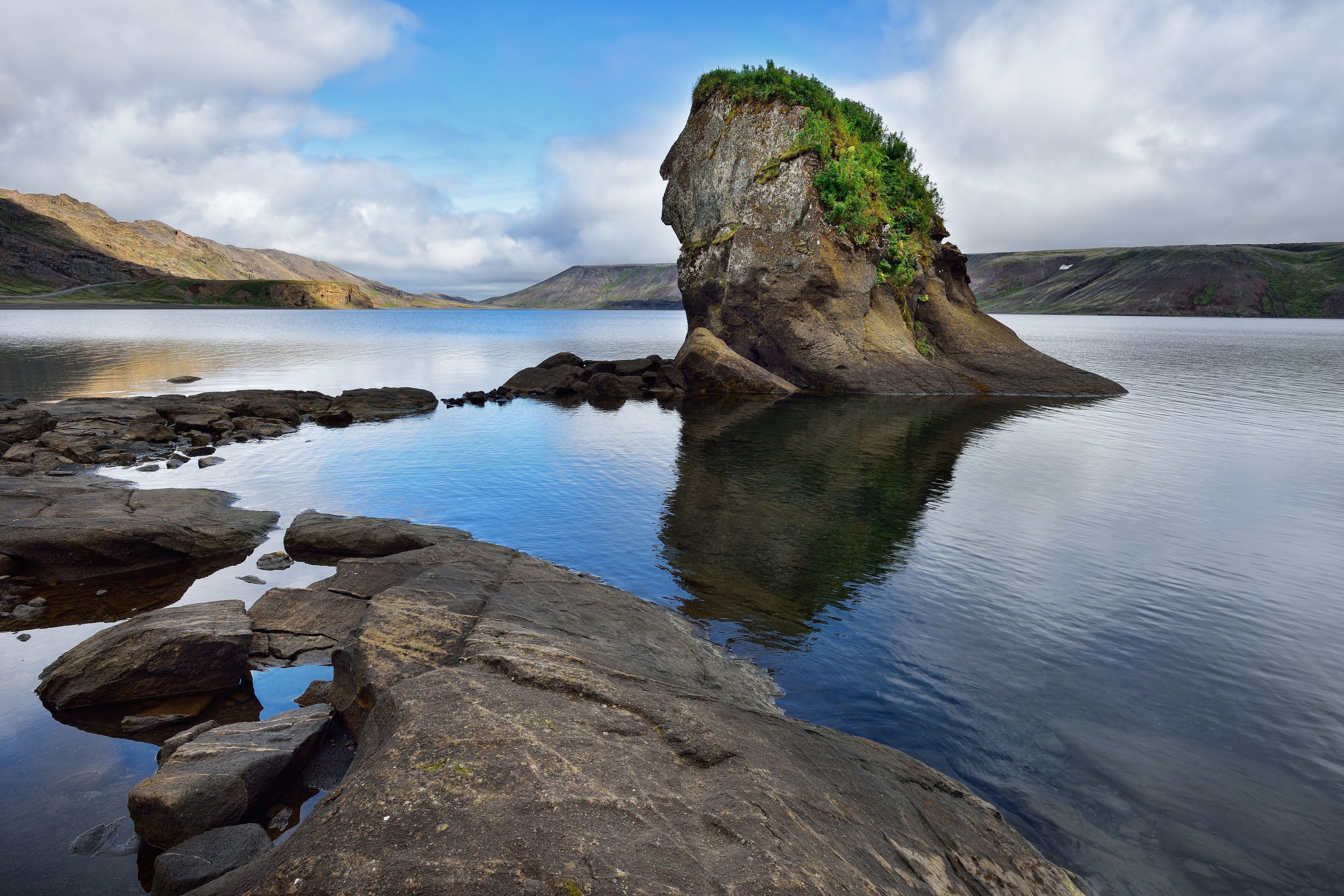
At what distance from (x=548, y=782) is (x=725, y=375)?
3914 cm

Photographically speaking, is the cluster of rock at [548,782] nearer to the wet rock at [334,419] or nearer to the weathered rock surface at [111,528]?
the weathered rock surface at [111,528]

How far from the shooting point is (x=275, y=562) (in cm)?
1388

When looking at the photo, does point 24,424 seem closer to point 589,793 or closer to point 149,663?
point 149,663

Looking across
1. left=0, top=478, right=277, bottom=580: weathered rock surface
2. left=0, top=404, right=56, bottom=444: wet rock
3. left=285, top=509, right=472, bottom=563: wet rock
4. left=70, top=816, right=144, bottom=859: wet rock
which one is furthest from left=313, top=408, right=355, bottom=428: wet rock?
left=70, top=816, right=144, bottom=859: wet rock

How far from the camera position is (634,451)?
2645 cm

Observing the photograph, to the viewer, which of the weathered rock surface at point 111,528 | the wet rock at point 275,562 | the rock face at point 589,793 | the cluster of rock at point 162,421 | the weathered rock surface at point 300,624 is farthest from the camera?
the cluster of rock at point 162,421

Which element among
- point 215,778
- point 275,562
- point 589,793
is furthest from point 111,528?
point 589,793

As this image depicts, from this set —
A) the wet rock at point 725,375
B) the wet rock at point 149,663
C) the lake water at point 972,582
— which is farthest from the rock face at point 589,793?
the wet rock at point 725,375

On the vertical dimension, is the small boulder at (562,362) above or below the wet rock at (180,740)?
above

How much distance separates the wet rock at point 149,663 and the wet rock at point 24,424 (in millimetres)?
18840

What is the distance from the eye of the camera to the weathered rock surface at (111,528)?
12836 mm

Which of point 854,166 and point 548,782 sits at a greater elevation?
point 854,166

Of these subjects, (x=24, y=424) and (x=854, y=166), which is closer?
(x=24, y=424)

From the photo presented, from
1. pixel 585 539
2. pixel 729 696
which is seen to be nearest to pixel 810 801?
pixel 729 696
